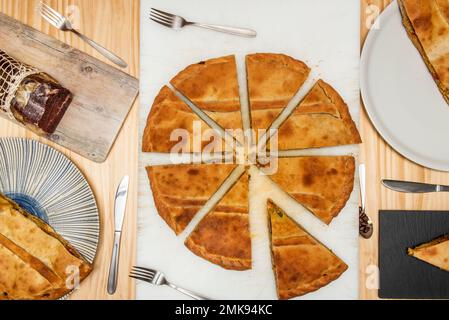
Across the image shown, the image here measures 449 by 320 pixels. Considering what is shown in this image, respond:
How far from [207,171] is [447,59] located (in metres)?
1.02

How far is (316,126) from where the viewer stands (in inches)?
63.1

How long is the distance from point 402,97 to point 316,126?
398mm

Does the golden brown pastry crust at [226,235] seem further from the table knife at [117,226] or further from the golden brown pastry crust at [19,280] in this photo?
the golden brown pastry crust at [19,280]

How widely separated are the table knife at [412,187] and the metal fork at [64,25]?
114 centimetres

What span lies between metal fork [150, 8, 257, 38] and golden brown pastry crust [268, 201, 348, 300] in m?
0.69

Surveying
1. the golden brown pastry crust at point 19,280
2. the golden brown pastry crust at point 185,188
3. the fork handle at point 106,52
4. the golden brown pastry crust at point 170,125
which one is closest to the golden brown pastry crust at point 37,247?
the golden brown pastry crust at point 19,280

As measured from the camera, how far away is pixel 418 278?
68.3 inches

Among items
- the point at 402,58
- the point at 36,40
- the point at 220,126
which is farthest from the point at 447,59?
the point at 36,40

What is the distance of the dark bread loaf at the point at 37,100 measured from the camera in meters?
1.67

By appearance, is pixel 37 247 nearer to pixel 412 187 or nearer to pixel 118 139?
pixel 118 139

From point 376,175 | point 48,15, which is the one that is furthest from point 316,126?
point 48,15

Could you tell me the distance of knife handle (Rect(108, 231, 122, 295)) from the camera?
5.58 feet
